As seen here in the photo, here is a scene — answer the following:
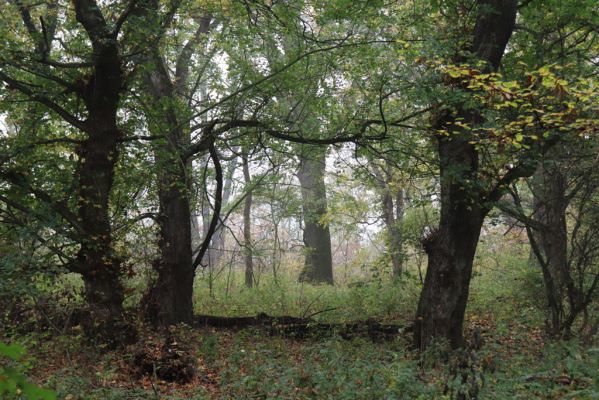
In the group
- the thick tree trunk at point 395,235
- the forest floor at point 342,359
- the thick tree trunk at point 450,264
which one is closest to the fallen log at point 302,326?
the forest floor at point 342,359

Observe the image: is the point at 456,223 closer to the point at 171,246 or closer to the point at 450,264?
the point at 450,264

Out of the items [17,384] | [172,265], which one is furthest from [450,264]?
[17,384]

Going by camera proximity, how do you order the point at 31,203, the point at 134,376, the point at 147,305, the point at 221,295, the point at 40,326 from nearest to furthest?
1. the point at 134,376
2. the point at 31,203
3. the point at 40,326
4. the point at 147,305
5. the point at 221,295

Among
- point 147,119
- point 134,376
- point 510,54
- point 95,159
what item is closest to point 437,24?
point 510,54

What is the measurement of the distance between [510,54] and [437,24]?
4.50 ft

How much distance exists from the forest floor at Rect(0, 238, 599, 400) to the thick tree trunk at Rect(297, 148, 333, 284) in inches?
211

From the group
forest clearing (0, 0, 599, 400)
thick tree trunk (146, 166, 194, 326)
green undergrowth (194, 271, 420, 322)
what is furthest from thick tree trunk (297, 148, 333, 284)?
thick tree trunk (146, 166, 194, 326)

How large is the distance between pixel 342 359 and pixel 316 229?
574 inches

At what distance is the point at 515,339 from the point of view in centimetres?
1022

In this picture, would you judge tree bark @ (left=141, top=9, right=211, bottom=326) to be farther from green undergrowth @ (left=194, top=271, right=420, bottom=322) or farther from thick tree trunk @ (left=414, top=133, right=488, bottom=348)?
thick tree trunk @ (left=414, top=133, right=488, bottom=348)

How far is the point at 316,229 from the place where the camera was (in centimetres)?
2206

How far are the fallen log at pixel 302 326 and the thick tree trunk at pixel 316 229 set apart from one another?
6.90 meters

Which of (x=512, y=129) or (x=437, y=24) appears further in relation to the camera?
(x=437, y=24)

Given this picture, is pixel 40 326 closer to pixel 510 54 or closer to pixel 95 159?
pixel 95 159
